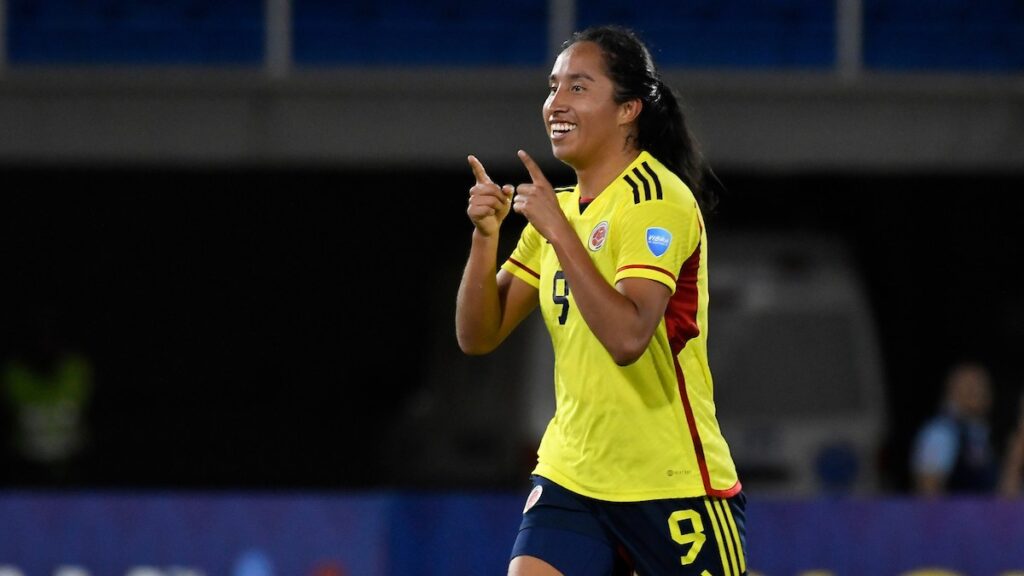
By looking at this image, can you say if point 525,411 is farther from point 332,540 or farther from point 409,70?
point 332,540

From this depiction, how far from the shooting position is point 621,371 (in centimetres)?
397

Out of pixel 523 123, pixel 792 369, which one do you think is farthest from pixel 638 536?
pixel 523 123

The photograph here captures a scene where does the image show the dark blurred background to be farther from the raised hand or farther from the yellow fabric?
the raised hand

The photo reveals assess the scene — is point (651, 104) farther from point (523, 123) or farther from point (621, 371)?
point (523, 123)

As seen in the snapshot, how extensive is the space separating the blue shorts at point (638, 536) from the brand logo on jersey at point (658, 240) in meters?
0.59

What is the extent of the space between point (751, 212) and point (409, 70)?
155 inches

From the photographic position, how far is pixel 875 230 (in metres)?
15.6

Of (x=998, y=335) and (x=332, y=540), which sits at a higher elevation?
(x=998, y=335)

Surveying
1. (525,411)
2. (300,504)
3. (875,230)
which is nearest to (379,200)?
(875,230)

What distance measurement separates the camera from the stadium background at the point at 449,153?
11055 millimetres

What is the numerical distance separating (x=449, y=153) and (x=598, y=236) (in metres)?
7.25

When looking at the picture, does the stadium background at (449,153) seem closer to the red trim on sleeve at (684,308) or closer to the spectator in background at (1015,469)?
the spectator in background at (1015,469)

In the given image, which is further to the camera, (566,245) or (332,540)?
(332,540)

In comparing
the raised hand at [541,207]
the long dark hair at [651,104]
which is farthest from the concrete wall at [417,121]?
the raised hand at [541,207]
